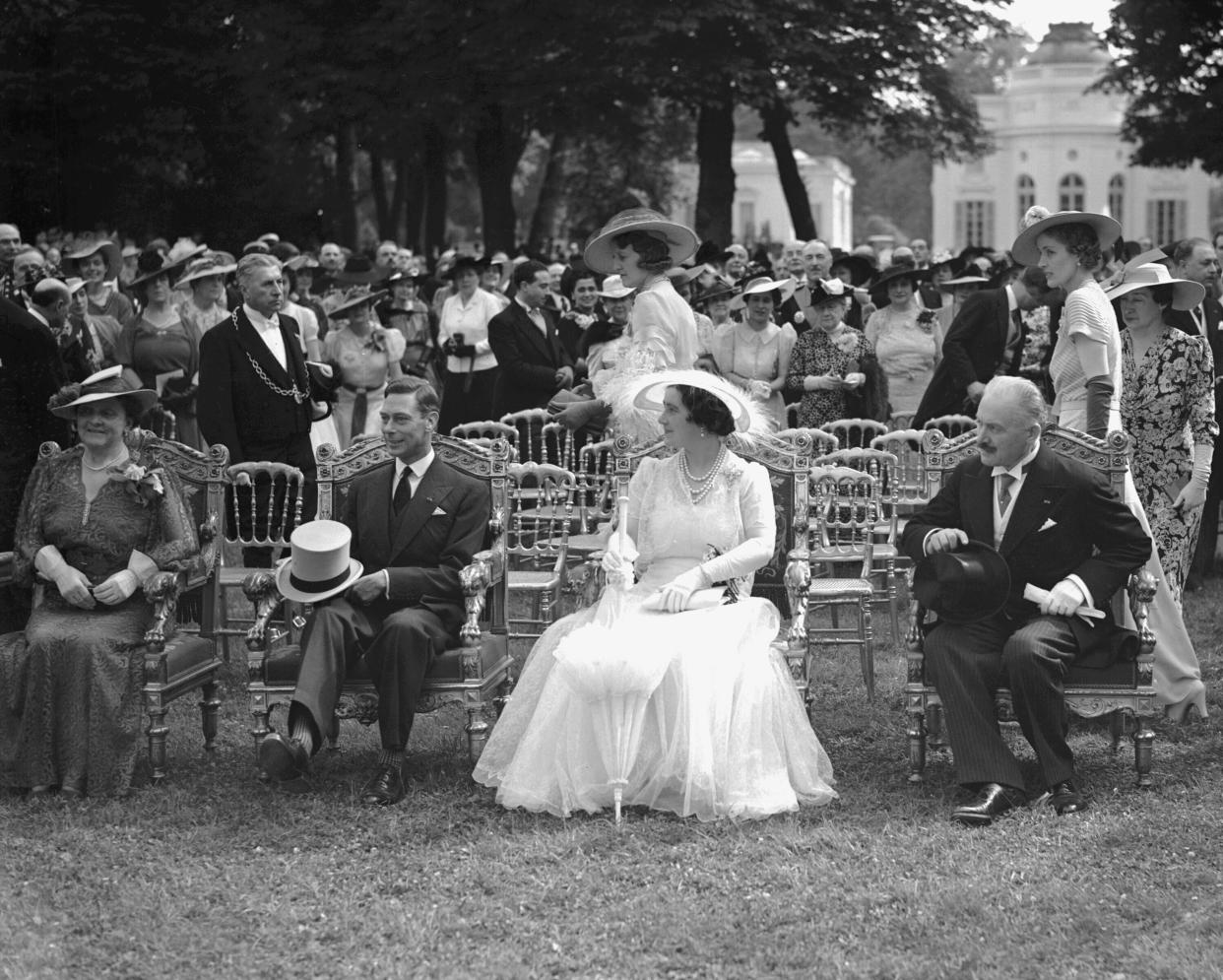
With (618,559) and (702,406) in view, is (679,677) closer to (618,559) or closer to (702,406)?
(618,559)

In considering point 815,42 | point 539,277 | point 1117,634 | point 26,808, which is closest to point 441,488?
point 26,808

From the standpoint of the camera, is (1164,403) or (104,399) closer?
(104,399)

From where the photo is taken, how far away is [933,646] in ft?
20.6

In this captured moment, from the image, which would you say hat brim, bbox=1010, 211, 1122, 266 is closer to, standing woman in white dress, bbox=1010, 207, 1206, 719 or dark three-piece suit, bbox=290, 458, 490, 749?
standing woman in white dress, bbox=1010, 207, 1206, 719

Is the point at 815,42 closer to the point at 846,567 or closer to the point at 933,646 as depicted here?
the point at 846,567

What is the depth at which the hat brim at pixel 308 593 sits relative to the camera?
645 cm

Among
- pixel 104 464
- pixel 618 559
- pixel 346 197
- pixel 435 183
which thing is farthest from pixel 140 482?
pixel 346 197

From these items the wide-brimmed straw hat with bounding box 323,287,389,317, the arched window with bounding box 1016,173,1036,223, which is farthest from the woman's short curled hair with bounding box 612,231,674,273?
the arched window with bounding box 1016,173,1036,223

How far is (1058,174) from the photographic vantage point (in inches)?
3027

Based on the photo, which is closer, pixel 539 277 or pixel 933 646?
pixel 933 646

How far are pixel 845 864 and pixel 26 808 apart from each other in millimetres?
2941

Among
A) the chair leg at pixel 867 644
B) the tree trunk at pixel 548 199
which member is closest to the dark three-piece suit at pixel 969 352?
the chair leg at pixel 867 644

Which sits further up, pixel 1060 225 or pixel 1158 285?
pixel 1060 225

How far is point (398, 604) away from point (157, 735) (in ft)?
3.32
